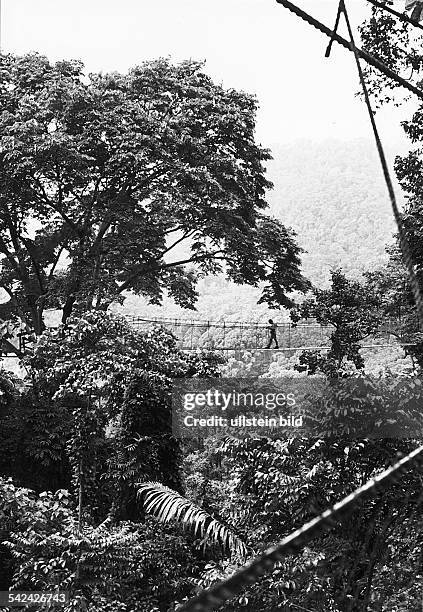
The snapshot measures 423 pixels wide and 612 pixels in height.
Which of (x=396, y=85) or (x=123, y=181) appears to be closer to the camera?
(x=396, y=85)

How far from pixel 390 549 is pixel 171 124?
4.70m

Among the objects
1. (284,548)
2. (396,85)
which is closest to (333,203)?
(396,85)

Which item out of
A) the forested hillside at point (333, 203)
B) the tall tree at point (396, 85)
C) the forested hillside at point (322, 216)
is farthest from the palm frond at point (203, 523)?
the forested hillside at point (333, 203)

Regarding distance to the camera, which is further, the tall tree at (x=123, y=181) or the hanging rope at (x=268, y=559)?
the tall tree at (x=123, y=181)

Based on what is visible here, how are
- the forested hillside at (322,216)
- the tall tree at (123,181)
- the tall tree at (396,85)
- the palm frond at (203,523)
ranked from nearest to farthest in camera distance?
the palm frond at (203,523)
the tall tree at (396,85)
the tall tree at (123,181)
the forested hillside at (322,216)

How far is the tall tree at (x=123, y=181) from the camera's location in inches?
271

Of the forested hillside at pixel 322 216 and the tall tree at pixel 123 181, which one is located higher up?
the forested hillside at pixel 322 216

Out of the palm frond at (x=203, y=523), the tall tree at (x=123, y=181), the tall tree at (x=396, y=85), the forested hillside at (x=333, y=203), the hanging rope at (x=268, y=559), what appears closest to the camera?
the hanging rope at (x=268, y=559)

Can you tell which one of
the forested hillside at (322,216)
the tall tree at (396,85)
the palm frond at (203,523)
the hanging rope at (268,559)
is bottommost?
the palm frond at (203,523)

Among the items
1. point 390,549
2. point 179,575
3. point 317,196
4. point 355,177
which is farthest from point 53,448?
point 355,177

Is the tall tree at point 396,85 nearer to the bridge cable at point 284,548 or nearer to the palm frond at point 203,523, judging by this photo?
the palm frond at point 203,523

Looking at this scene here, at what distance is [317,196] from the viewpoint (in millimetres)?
26969

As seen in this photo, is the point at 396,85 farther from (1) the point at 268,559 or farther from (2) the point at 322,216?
(2) the point at 322,216

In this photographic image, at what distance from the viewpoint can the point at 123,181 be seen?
7.38 m
